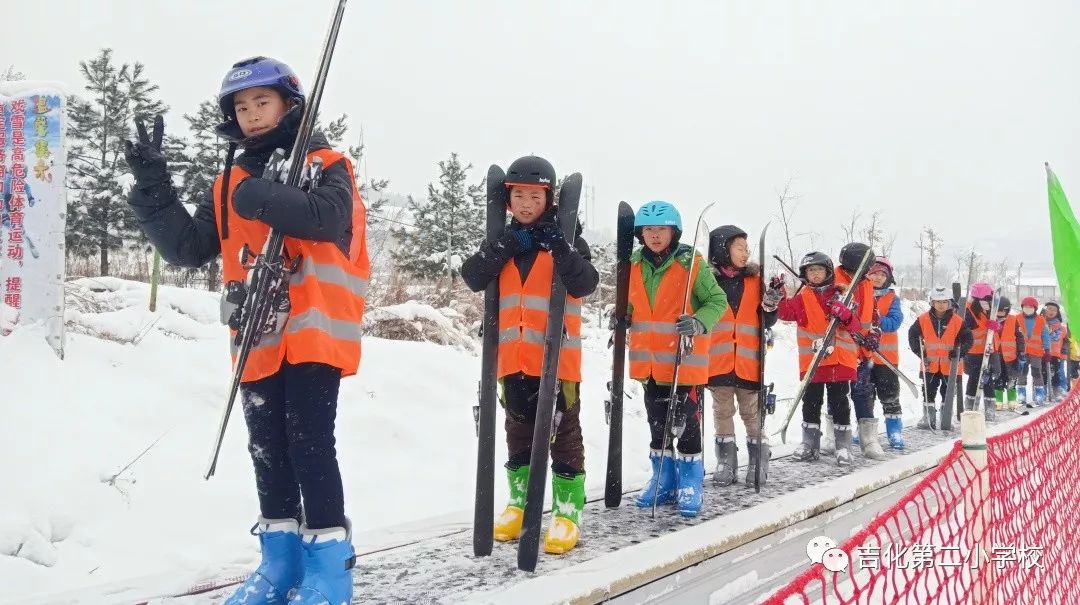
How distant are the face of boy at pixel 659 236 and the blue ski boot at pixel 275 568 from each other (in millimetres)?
2448

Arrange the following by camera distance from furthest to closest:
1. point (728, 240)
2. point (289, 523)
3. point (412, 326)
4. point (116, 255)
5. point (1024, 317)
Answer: point (116, 255) → point (1024, 317) → point (412, 326) → point (728, 240) → point (289, 523)

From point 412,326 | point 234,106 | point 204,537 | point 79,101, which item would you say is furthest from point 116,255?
point 234,106

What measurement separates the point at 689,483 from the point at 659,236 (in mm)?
1409

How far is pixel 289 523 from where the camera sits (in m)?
2.27

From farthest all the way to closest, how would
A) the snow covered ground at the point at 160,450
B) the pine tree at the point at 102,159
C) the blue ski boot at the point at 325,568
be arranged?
1. the pine tree at the point at 102,159
2. the snow covered ground at the point at 160,450
3. the blue ski boot at the point at 325,568

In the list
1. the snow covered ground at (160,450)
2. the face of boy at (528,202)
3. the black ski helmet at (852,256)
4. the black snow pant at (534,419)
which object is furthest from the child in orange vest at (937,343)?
the face of boy at (528,202)

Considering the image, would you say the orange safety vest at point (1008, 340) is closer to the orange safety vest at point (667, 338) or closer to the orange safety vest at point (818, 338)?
the orange safety vest at point (818, 338)

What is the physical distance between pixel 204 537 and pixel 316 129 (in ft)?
8.38

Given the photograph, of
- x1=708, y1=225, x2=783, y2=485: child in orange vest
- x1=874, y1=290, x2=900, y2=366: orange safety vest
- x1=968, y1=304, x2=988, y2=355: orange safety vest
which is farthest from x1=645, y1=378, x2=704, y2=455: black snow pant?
x1=968, y1=304, x2=988, y2=355: orange safety vest

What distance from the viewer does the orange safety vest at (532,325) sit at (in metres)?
3.04

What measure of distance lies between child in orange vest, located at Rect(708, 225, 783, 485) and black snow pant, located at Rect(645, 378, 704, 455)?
0.59 m

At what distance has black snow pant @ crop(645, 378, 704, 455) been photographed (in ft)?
12.5

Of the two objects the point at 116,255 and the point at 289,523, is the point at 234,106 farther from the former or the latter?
the point at 116,255

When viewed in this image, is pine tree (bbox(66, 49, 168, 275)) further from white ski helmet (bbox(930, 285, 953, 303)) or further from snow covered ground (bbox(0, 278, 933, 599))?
white ski helmet (bbox(930, 285, 953, 303))
